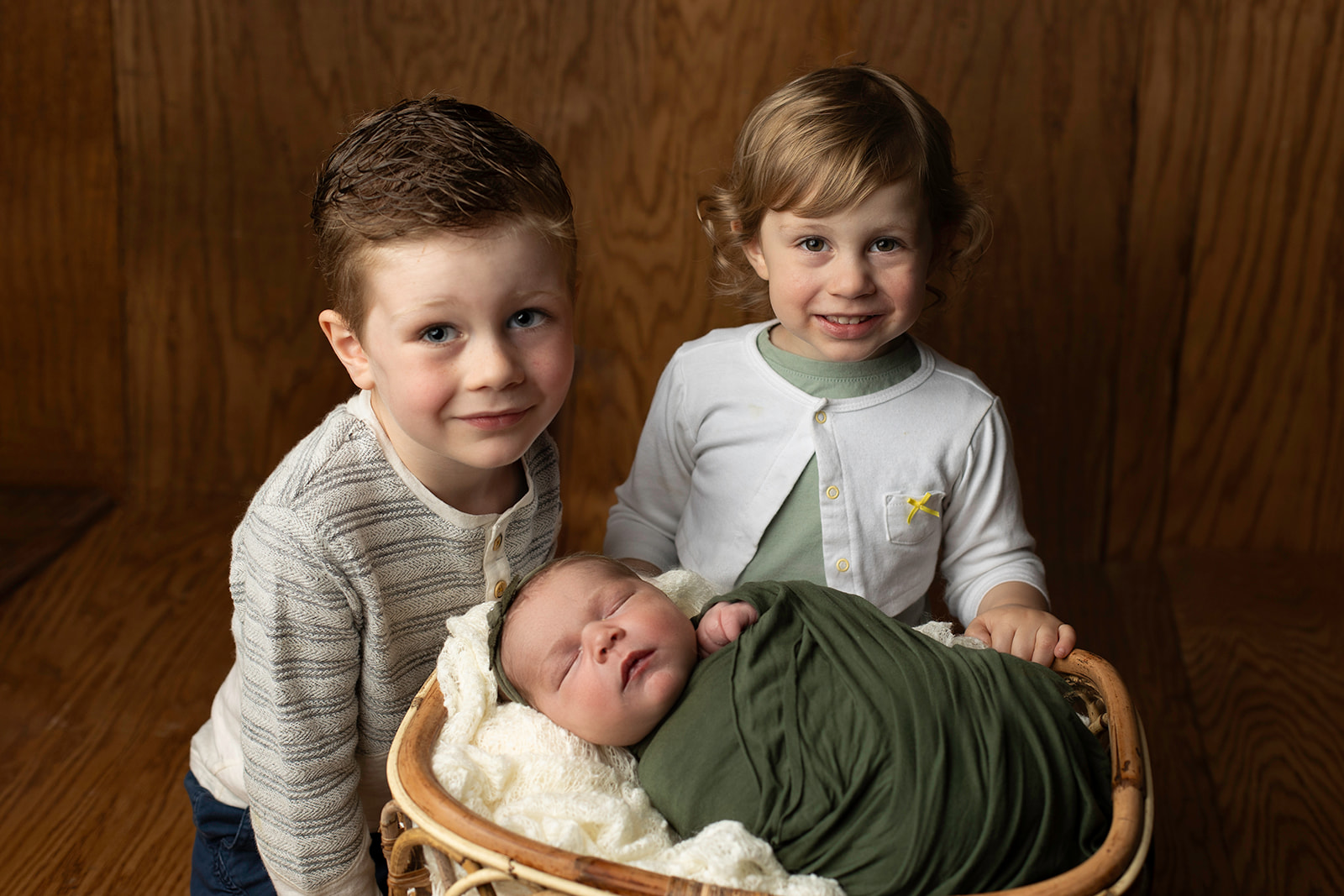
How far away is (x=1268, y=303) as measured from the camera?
1901 mm

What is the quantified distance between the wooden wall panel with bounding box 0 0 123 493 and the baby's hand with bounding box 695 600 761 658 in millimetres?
1535

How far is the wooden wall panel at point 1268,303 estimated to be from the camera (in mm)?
1786

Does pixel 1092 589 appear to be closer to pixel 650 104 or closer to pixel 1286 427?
pixel 1286 427

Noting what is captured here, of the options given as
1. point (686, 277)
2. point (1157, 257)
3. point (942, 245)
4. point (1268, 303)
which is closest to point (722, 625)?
point (942, 245)

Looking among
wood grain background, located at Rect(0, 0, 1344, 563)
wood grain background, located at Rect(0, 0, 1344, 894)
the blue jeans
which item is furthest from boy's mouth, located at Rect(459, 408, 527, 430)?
wood grain background, located at Rect(0, 0, 1344, 563)

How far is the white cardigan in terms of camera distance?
1148mm

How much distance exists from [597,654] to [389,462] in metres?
0.26

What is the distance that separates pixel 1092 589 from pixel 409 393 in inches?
56.6

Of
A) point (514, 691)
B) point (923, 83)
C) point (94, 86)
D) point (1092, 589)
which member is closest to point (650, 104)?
point (923, 83)

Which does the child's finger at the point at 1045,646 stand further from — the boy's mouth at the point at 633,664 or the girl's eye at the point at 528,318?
the girl's eye at the point at 528,318

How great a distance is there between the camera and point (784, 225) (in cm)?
111

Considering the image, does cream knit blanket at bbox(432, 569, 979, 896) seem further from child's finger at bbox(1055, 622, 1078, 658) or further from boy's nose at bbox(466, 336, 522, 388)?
child's finger at bbox(1055, 622, 1078, 658)

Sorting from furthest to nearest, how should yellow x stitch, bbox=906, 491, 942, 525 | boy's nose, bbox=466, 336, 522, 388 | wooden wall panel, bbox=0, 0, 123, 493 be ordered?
1. wooden wall panel, bbox=0, 0, 123, 493
2. yellow x stitch, bbox=906, 491, 942, 525
3. boy's nose, bbox=466, 336, 522, 388

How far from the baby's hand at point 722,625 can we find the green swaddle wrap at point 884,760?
28 millimetres
